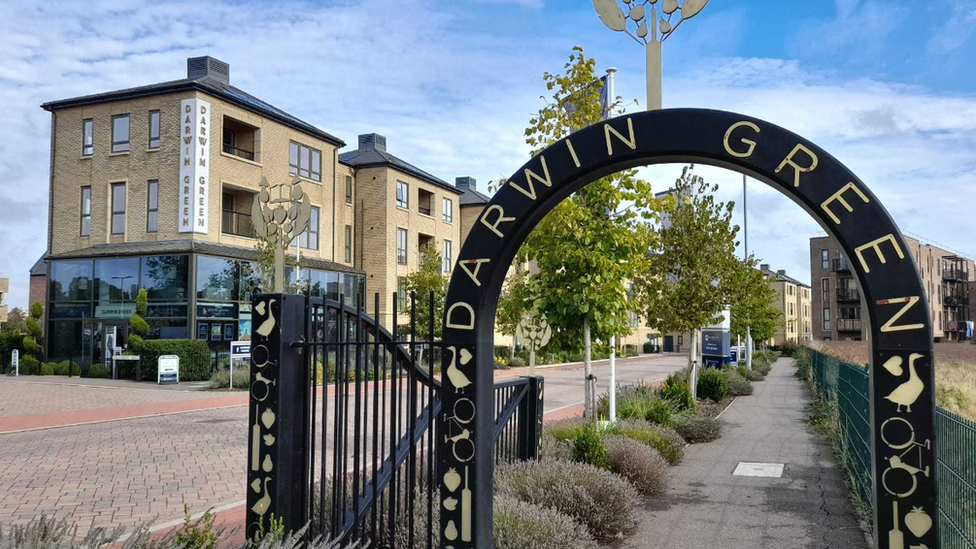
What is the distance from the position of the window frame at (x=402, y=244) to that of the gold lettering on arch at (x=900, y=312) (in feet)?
124

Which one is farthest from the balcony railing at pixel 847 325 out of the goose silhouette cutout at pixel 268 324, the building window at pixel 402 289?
the goose silhouette cutout at pixel 268 324

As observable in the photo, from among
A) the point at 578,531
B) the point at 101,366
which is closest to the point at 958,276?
the point at 101,366

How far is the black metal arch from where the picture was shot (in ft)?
10.9

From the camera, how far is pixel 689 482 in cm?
937

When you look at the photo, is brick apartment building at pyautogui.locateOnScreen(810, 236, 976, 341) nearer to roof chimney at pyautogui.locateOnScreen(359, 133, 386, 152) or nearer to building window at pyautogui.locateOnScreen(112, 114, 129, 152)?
roof chimney at pyautogui.locateOnScreen(359, 133, 386, 152)

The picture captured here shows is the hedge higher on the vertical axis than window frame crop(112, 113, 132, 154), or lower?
lower

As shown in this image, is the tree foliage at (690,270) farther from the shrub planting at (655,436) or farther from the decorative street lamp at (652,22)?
the decorative street lamp at (652,22)

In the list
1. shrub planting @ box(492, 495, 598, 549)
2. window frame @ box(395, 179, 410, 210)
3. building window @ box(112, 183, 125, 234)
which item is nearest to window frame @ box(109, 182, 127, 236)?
building window @ box(112, 183, 125, 234)

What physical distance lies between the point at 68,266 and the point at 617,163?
2996cm

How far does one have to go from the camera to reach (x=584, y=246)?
35.1ft

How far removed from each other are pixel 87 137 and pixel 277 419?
97.5 feet

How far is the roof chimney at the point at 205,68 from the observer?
31.4 meters

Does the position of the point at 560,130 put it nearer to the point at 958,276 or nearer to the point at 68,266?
the point at 68,266

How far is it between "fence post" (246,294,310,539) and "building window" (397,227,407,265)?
3605cm
